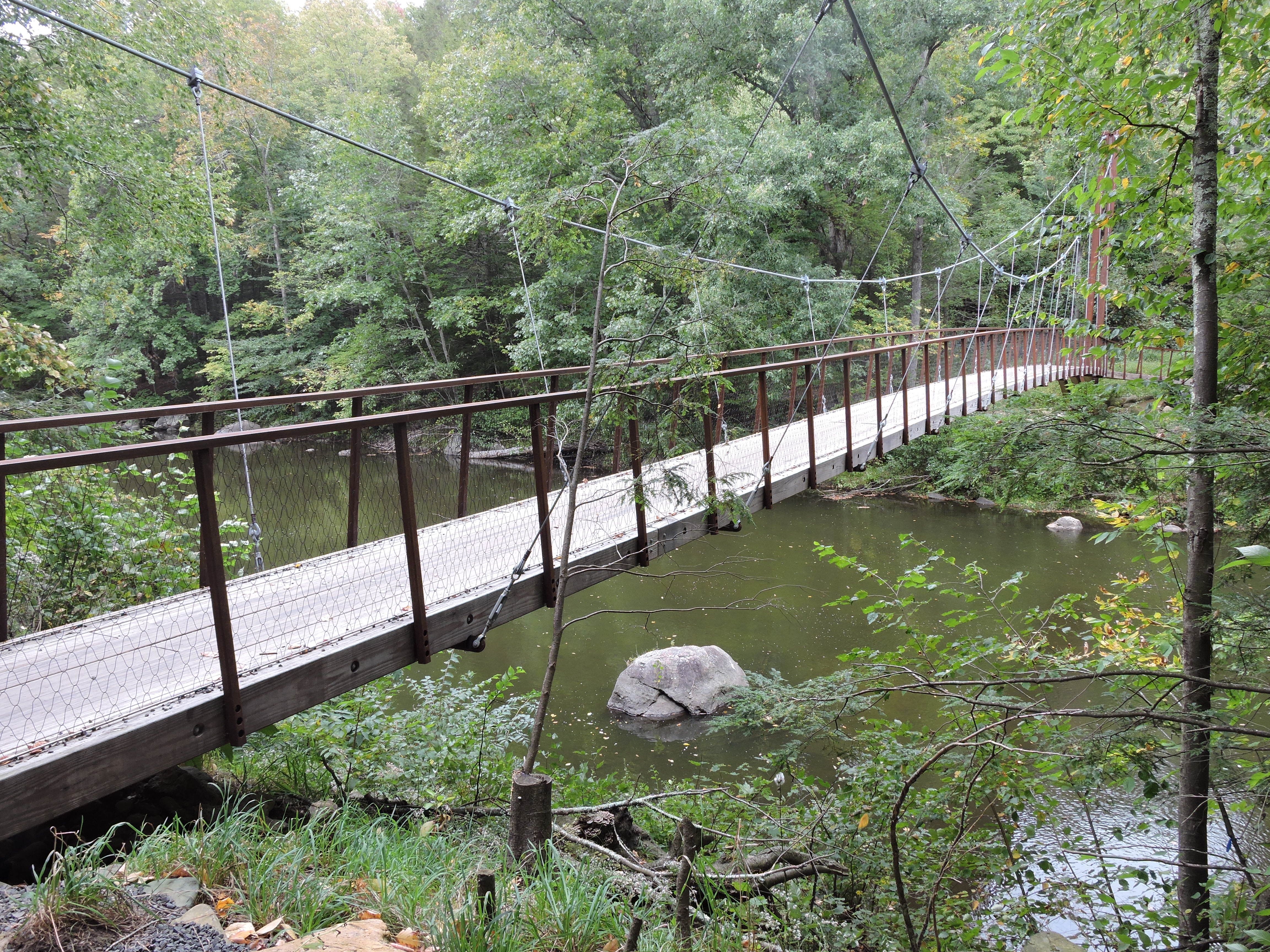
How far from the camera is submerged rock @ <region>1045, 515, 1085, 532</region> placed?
9930mm

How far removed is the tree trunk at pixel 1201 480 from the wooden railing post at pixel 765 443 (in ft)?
6.88

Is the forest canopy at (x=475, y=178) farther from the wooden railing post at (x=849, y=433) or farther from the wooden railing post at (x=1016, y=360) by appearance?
the wooden railing post at (x=1016, y=360)

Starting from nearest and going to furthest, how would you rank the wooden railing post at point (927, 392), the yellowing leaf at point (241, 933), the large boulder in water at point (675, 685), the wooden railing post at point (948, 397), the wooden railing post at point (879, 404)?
the yellowing leaf at point (241, 933), the large boulder in water at point (675, 685), the wooden railing post at point (879, 404), the wooden railing post at point (927, 392), the wooden railing post at point (948, 397)

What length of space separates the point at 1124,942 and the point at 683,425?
13.5 ft

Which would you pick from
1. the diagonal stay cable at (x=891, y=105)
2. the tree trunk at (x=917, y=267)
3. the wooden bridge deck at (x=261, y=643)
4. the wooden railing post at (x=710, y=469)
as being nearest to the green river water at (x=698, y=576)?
the wooden bridge deck at (x=261, y=643)

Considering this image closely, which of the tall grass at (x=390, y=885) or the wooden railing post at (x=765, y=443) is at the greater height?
the wooden railing post at (x=765, y=443)

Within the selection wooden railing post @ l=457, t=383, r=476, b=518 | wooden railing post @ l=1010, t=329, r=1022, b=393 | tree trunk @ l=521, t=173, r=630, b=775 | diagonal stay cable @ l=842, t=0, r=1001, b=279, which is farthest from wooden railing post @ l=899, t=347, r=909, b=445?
tree trunk @ l=521, t=173, r=630, b=775

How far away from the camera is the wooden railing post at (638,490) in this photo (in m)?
2.75

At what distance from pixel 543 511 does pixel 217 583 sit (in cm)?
123

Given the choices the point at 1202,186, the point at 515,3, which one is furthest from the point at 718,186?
the point at 515,3

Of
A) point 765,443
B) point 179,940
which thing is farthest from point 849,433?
point 179,940

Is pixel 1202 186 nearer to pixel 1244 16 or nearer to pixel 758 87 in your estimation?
pixel 1244 16

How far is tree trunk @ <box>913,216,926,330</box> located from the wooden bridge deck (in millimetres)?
10932

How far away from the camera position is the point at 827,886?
115 inches
